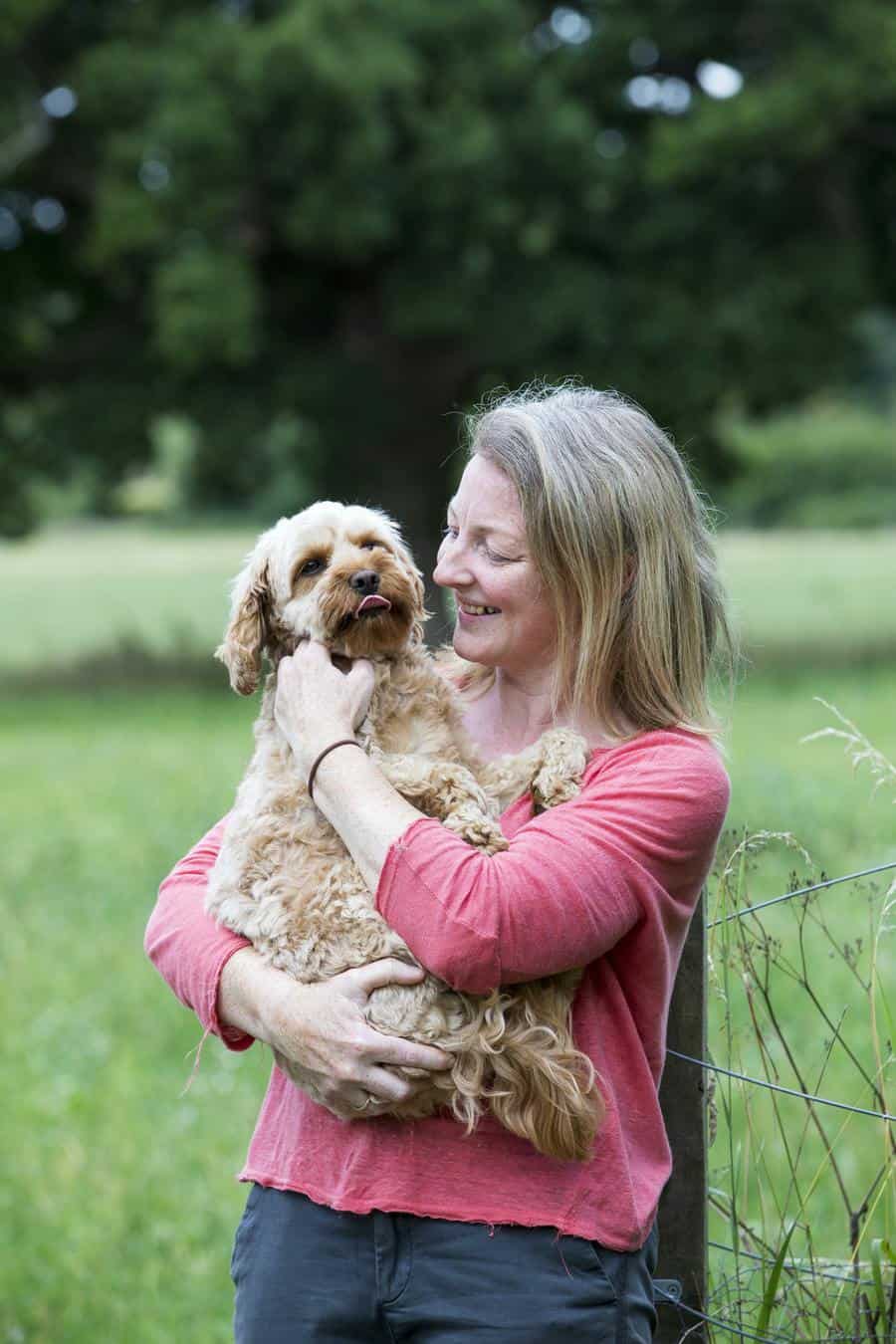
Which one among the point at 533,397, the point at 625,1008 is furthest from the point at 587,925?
the point at 533,397

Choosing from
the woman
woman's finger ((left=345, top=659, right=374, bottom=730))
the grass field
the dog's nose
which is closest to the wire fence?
the grass field

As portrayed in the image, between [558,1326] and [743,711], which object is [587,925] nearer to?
[558,1326]

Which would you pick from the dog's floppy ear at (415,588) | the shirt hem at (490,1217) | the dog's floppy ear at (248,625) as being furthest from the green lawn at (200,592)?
the shirt hem at (490,1217)

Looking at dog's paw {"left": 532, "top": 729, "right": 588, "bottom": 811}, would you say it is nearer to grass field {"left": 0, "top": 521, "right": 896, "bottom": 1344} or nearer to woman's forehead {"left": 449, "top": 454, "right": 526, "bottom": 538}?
woman's forehead {"left": 449, "top": 454, "right": 526, "bottom": 538}

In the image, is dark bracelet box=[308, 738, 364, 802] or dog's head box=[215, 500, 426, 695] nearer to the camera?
dark bracelet box=[308, 738, 364, 802]

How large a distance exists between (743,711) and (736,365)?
11.4 feet

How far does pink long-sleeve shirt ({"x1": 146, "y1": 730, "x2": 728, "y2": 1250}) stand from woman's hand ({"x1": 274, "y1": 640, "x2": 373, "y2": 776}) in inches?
13.1

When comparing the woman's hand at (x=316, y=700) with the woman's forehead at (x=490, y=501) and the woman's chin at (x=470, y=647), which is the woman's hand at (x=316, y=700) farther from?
the woman's forehead at (x=490, y=501)

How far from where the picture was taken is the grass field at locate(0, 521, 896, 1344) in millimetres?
5379

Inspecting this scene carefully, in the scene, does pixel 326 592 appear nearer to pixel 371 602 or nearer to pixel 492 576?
pixel 371 602

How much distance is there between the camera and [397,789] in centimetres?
292

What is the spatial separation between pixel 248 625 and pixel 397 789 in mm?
528

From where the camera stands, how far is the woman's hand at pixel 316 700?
2.81 m

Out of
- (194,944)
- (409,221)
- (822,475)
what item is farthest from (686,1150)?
(822,475)
